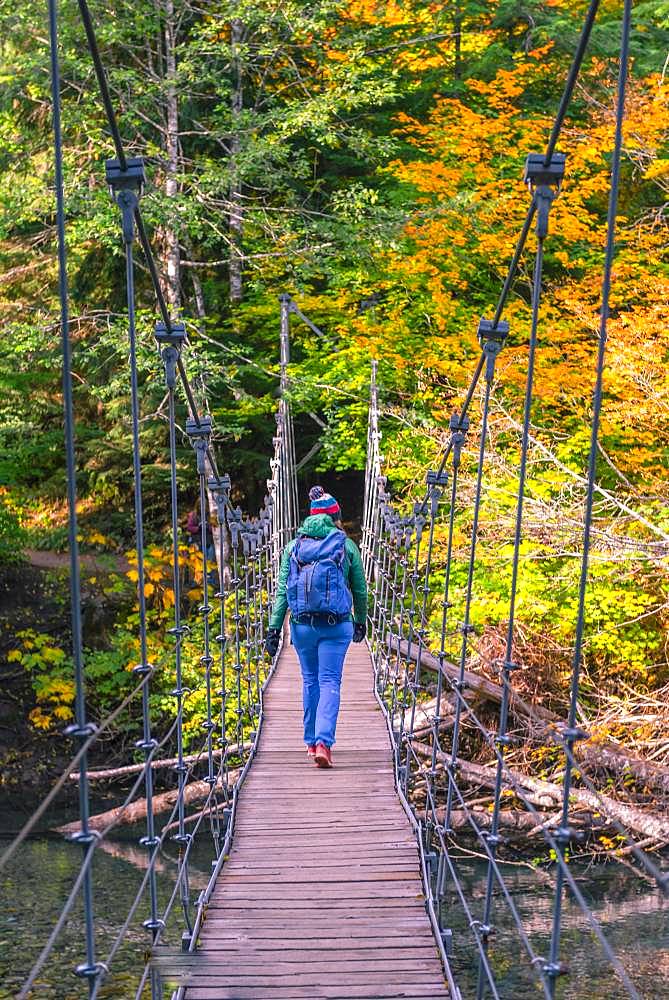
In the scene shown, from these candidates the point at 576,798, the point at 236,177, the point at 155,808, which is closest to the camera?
the point at 576,798

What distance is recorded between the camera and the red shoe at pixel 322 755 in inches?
146

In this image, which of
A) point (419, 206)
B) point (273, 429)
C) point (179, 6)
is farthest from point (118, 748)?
point (179, 6)

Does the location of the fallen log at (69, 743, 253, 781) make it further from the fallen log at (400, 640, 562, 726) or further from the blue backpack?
the blue backpack

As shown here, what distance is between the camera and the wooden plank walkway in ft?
7.22

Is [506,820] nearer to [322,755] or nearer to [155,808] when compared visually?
[155,808]

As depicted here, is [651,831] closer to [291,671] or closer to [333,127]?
[291,671]

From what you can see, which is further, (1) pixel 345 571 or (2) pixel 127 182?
(1) pixel 345 571

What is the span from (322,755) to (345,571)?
62 cm

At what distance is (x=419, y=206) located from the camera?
28.3ft

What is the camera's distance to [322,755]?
146 inches

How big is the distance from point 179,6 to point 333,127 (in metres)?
1.46

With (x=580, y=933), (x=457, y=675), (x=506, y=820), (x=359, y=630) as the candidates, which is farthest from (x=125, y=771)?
(x=359, y=630)

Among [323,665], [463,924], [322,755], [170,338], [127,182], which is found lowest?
[463,924]

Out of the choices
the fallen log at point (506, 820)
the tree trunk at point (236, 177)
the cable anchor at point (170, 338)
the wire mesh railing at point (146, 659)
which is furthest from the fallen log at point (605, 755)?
the tree trunk at point (236, 177)
